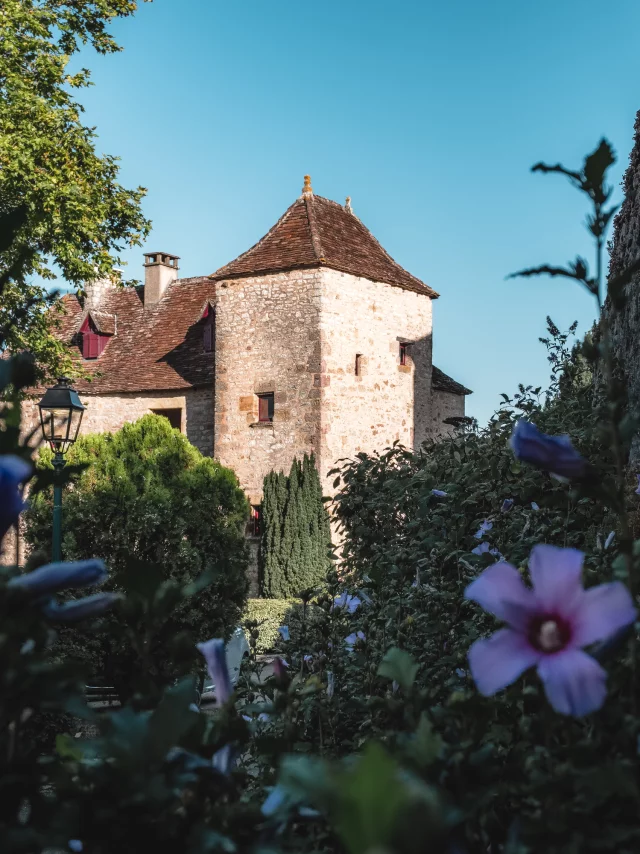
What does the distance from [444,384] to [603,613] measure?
20.7m

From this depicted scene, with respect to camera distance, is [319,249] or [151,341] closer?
[319,249]

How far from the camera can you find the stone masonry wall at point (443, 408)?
21016 mm

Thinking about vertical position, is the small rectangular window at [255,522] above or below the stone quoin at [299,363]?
below

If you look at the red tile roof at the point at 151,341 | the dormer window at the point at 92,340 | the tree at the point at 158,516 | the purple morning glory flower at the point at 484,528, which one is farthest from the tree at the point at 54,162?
the purple morning glory flower at the point at 484,528

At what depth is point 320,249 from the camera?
18.5m

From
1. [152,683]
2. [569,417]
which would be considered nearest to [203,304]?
[569,417]

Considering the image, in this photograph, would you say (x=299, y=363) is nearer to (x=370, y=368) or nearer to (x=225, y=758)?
(x=370, y=368)

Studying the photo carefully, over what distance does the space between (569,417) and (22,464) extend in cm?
402

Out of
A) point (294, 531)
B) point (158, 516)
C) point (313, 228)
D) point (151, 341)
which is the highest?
point (313, 228)

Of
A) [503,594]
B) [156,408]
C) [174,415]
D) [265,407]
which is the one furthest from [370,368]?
[503,594]

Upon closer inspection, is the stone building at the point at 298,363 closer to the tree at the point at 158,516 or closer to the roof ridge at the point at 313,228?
the roof ridge at the point at 313,228

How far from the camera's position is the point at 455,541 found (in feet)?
11.5

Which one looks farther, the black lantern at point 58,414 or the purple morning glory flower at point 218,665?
the black lantern at point 58,414

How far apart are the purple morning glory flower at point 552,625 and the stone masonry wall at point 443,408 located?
19579 mm
